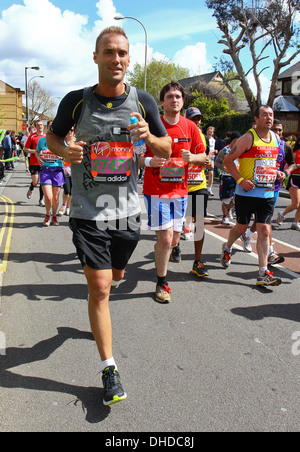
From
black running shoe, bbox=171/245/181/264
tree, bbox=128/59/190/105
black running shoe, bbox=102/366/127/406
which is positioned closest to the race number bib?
black running shoe, bbox=171/245/181/264

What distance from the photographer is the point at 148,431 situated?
2439 mm

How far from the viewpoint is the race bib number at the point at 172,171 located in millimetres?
4723

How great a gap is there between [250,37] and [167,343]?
94.1ft

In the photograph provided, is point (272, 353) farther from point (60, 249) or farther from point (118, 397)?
point (60, 249)

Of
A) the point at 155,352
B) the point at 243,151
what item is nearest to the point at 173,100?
the point at 243,151

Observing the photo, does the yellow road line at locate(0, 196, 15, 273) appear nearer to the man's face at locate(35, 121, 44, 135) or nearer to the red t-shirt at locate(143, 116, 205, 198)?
the man's face at locate(35, 121, 44, 135)

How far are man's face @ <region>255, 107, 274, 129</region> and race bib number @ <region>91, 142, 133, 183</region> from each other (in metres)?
2.67

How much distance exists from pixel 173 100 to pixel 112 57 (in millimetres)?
2002

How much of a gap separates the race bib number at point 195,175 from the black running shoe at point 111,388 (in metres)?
3.46

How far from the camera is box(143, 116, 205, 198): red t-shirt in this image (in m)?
4.74

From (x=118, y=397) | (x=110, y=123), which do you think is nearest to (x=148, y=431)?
(x=118, y=397)

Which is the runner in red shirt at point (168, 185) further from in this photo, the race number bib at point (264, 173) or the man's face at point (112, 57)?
the man's face at point (112, 57)

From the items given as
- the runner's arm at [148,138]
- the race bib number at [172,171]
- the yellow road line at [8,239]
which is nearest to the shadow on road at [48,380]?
the runner's arm at [148,138]

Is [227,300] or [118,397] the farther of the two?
[227,300]
